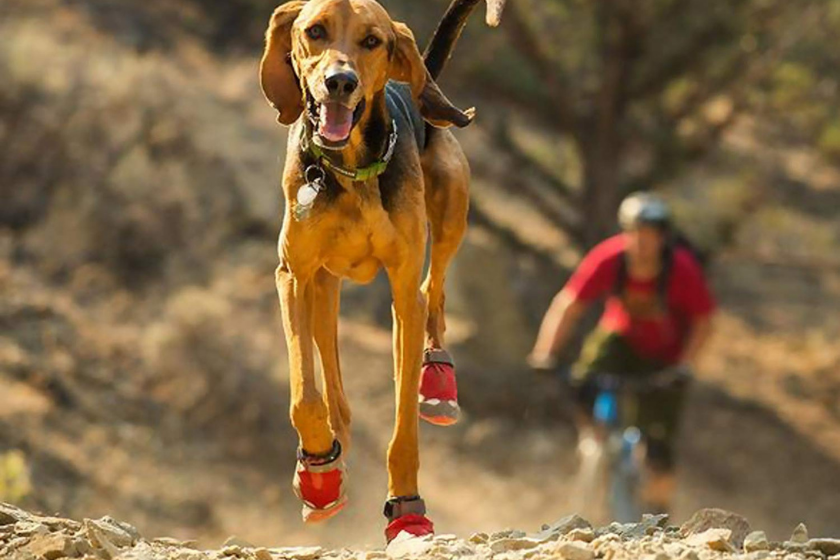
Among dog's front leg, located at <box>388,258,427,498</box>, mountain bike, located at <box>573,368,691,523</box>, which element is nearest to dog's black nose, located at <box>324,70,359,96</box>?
dog's front leg, located at <box>388,258,427,498</box>

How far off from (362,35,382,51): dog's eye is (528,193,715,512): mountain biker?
5814 mm

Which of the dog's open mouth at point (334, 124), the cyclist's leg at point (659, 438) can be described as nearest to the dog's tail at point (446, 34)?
the dog's open mouth at point (334, 124)

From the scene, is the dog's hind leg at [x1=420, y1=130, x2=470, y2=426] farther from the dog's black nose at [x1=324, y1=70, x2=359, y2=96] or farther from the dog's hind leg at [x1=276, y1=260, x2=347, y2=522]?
the dog's black nose at [x1=324, y1=70, x2=359, y2=96]

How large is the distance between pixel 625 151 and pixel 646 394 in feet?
21.6

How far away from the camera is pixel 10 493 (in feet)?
30.0

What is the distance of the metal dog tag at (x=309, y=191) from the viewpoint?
19.4 ft

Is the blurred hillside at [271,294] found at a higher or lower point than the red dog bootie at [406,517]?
higher

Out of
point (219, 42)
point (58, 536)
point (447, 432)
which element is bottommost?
point (58, 536)

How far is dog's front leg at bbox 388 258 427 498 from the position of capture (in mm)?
6289

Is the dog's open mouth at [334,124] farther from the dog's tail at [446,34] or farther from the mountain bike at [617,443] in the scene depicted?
the mountain bike at [617,443]

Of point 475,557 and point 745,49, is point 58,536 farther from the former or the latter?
point 745,49

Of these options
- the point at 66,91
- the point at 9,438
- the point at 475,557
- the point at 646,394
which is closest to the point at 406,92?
the point at 475,557

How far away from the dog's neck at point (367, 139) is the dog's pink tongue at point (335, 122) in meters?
0.33

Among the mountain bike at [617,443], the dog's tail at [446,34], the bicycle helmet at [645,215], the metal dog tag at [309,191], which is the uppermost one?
the bicycle helmet at [645,215]
